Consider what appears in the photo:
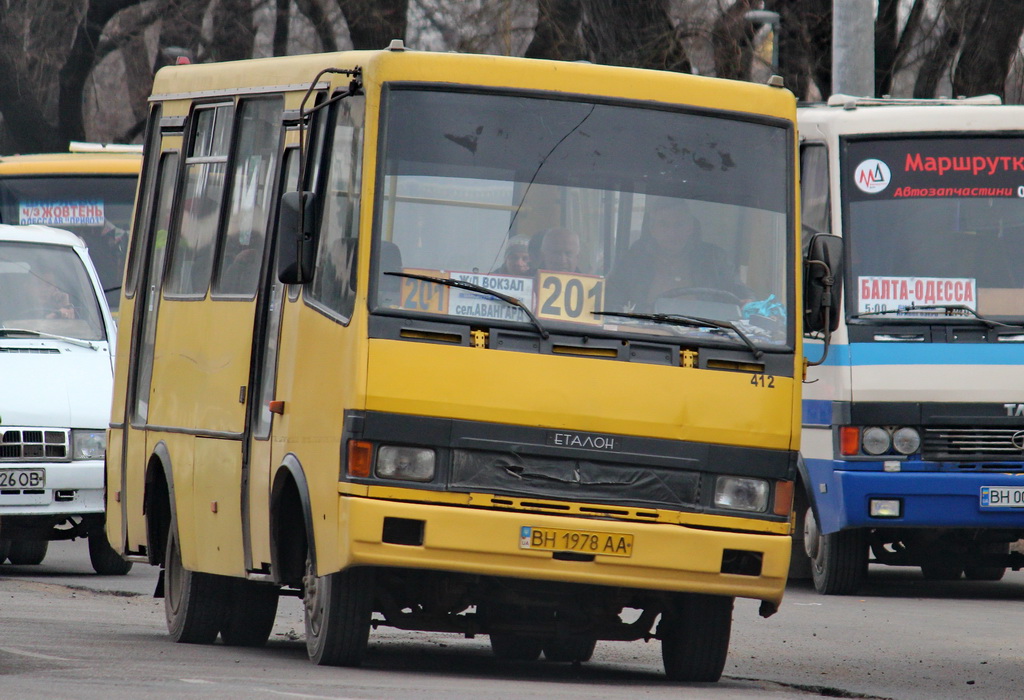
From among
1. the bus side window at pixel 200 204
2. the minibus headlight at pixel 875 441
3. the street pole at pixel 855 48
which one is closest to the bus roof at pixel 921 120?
the minibus headlight at pixel 875 441

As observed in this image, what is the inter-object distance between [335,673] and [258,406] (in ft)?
5.40

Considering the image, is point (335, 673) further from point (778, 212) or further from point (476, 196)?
point (778, 212)

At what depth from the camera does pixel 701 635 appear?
380 inches

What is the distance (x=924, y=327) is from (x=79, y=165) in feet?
37.5

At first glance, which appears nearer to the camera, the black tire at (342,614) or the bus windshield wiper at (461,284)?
the bus windshield wiper at (461,284)

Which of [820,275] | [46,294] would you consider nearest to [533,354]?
[820,275]

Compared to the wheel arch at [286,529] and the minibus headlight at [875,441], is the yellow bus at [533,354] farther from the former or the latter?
the minibus headlight at [875,441]

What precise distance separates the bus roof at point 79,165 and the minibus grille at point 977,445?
35.9ft

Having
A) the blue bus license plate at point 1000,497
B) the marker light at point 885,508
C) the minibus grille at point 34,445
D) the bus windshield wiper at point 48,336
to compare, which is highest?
the bus windshield wiper at point 48,336

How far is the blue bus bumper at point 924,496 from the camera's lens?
14.2 m

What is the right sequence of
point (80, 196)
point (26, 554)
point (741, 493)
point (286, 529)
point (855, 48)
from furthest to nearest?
point (80, 196)
point (855, 48)
point (26, 554)
point (286, 529)
point (741, 493)

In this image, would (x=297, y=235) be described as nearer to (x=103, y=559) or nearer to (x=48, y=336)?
(x=48, y=336)

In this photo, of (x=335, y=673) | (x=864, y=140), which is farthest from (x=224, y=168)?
(x=864, y=140)

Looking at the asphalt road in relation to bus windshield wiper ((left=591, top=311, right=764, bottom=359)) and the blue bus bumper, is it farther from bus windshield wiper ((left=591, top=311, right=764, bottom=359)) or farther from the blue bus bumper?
bus windshield wiper ((left=591, top=311, right=764, bottom=359))
